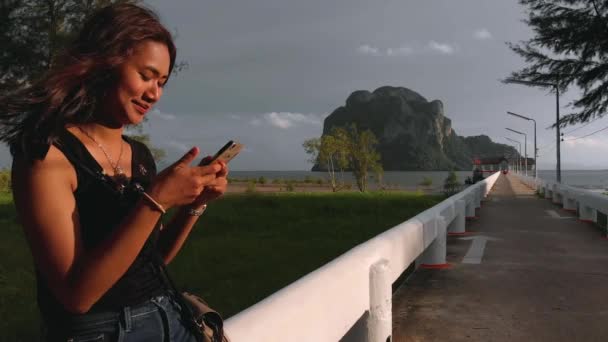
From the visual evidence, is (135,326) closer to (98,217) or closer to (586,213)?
(98,217)

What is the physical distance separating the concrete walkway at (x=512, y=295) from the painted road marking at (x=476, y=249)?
0.05 m

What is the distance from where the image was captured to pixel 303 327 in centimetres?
267

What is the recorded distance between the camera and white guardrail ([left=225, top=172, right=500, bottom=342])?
7.39 feet

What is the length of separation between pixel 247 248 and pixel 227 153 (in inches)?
437

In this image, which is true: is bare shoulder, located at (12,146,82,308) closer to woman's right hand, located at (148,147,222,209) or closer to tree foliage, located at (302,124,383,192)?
woman's right hand, located at (148,147,222,209)

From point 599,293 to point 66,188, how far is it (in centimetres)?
661

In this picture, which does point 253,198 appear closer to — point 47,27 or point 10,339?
point 47,27

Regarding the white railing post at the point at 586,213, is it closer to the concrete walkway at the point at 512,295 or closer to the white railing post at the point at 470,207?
the white railing post at the point at 470,207

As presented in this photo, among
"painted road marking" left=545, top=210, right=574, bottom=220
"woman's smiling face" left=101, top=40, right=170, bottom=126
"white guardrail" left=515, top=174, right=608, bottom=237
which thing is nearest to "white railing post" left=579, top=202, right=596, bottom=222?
"white guardrail" left=515, top=174, right=608, bottom=237

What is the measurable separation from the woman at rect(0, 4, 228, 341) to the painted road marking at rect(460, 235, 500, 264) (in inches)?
291

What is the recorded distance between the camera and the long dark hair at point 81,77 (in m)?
1.67

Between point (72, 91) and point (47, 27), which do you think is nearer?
point (72, 91)

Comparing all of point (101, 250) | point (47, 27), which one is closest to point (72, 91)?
point (101, 250)

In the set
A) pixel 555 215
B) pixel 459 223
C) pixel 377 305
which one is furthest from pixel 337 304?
pixel 555 215
